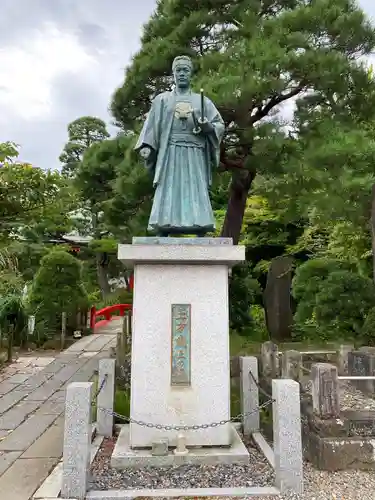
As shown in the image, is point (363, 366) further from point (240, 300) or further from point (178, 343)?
point (240, 300)

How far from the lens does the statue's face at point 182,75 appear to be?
16.0 ft

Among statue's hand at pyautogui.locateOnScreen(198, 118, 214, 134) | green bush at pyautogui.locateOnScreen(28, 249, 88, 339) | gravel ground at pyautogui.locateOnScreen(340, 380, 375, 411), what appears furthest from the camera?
green bush at pyautogui.locateOnScreen(28, 249, 88, 339)

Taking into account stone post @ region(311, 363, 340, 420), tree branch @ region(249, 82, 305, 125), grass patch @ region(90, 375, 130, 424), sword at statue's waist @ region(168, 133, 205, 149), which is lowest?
grass patch @ region(90, 375, 130, 424)

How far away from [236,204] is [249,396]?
5.30 m

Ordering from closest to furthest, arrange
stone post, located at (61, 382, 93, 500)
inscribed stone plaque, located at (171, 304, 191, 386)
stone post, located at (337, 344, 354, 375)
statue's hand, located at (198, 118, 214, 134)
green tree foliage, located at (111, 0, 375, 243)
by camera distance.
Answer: stone post, located at (61, 382, 93, 500)
inscribed stone plaque, located at (171, 304, 191, 386)
statue's hand, located at (198, 118, 214, 134)
stone post, located at (337, 344, 354, 375)
green tree foliage, located at (111, 0, 375, 243)

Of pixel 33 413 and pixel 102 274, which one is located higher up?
pixel 102 274

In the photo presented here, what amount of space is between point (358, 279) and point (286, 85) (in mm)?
4423

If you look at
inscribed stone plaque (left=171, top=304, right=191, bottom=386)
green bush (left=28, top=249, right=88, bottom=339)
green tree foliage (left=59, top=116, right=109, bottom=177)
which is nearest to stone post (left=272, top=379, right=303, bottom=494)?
inscribed stone plaque (left=171, top=304, right=191, bottom=386)

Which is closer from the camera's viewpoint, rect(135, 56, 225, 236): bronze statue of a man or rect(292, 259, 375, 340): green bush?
rect(135, 56, 225, 236): bronze statue of a man

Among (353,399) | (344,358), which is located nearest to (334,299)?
(344,358)

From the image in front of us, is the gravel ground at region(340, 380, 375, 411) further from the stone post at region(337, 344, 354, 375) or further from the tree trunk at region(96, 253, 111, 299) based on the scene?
the tree trunk at region(96, 253, 111, 299)

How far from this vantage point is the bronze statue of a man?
4683 millimetres

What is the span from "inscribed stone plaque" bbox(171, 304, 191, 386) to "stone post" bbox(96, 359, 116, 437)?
3.35ft

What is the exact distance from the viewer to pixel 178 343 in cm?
420
